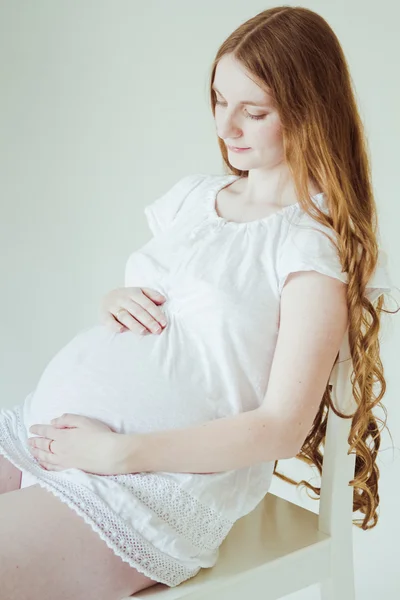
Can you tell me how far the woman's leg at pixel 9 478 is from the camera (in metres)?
1.34

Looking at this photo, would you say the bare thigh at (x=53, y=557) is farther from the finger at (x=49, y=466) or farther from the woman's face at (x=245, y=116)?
the woman's face at (x=245, y=116)

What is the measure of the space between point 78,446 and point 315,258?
42 centimetres

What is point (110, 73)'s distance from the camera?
8.29 feet

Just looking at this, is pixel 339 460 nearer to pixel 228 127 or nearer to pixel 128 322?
pixel 128 322

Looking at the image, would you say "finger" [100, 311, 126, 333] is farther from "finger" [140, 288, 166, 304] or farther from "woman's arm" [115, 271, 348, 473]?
"woman's arm" [115, 271, 348, 473]

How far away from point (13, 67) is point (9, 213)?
1.43 ft

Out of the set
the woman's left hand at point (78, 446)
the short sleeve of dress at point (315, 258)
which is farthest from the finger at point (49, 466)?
the short sleeve of dress at point (315, 258)

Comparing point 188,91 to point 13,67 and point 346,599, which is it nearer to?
point 13,67

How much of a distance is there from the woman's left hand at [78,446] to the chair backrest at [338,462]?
1.17 ft

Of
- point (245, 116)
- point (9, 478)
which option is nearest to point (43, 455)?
point (9, 478)

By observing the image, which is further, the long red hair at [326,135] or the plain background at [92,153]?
the plain background at [92,153]

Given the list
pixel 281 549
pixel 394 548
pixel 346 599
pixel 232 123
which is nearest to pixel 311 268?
pixel 232 123

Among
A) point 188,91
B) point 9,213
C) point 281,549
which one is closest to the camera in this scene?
point 281,549

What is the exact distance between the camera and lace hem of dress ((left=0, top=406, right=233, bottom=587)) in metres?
1.12
